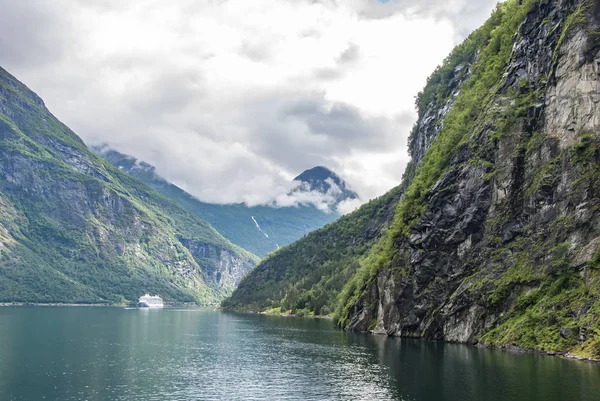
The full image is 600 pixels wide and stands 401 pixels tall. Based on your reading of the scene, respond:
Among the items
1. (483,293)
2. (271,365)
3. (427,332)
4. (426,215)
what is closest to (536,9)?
(426,215)

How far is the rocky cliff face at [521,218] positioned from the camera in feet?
318

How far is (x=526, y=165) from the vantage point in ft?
387

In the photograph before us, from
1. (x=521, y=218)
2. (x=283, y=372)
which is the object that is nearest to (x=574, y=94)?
(x=521, y=218)

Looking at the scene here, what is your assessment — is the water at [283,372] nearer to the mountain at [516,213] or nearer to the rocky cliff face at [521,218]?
the rocky cliff face at [521,218]

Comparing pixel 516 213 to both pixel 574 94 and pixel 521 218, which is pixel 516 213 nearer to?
Answer: pixel 521 218

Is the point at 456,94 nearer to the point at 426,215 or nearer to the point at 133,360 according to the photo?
the point at 426,215

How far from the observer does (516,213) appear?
11625cm

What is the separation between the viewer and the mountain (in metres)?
97.4

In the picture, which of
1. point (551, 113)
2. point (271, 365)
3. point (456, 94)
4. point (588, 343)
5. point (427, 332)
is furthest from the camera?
point (456, 94)

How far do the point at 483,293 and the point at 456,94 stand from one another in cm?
10534

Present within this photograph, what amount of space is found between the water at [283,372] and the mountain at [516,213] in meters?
9.98

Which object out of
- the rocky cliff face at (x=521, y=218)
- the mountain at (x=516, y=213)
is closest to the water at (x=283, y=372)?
the rocky cliff face at (x=521, y=218)

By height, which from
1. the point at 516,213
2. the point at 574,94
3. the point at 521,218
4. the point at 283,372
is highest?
the point at 574,94

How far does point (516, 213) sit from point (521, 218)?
2262 mm
